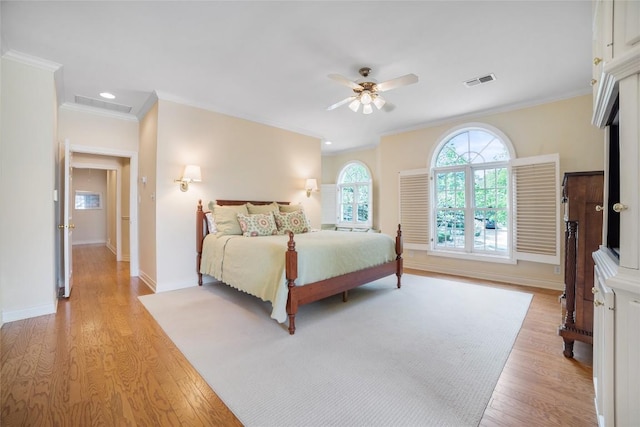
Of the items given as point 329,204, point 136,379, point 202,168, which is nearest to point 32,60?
point 202,168

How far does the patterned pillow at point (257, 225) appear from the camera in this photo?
3.82m

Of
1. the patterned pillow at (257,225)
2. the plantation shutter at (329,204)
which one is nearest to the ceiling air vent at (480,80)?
the patterned pillow at (257,225)

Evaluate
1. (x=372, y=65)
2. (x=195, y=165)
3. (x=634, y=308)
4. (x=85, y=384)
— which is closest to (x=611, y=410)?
(x=634, y=308)

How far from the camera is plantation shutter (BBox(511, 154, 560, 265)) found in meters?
3.90

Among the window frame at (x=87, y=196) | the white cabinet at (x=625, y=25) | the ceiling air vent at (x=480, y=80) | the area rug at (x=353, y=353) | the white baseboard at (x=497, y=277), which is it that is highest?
the ceiling air vent at (x=480, y=80)

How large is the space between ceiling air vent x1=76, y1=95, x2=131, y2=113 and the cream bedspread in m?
2.43

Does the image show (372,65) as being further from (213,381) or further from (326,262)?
(213,381)

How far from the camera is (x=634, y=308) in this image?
3.40 ft

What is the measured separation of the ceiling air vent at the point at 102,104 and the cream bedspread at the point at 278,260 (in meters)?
2.43

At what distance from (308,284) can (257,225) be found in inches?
58.4

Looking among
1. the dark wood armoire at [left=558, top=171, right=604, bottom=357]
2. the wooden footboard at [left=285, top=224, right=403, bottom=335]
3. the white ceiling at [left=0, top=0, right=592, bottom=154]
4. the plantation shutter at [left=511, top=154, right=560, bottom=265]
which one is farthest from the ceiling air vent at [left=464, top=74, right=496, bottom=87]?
the wooden footboard at [left=285, top=224, right=403, bottom=335]

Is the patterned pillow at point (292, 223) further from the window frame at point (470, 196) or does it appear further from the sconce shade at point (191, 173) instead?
the window frame at point (470, 196)

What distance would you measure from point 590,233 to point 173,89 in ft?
14.9

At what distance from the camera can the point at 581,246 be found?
206 centimetres
